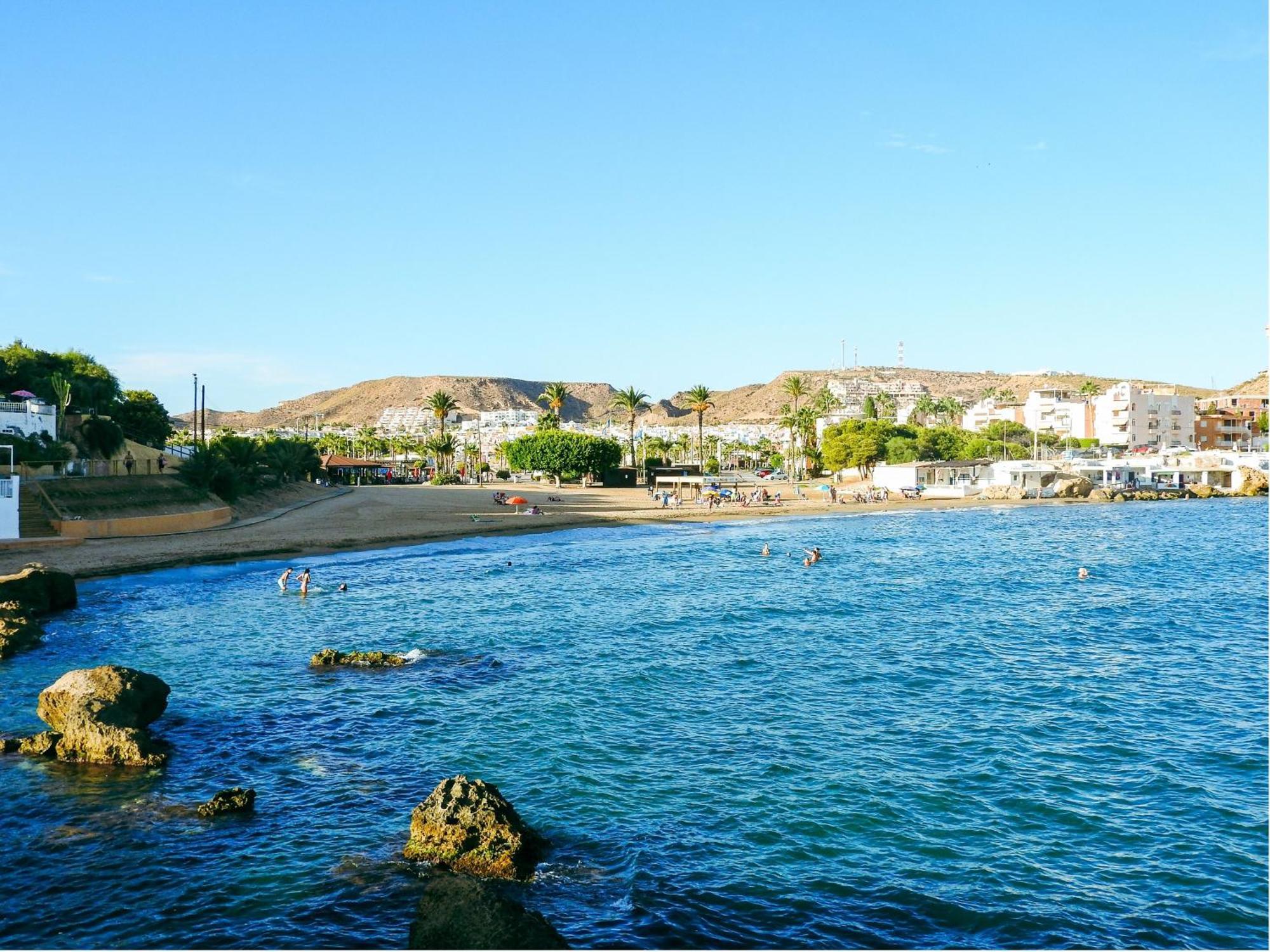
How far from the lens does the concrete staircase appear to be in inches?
1655

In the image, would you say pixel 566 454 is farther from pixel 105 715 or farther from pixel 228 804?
pixel 228 804

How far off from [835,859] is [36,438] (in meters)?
55.0

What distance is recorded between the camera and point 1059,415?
165125 mm

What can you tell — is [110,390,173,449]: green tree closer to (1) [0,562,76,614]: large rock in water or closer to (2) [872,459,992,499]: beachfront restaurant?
(1) [0,562,76,614]: large rock in water

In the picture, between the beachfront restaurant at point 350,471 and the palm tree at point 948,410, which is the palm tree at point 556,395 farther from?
the palm tree at point 948,410

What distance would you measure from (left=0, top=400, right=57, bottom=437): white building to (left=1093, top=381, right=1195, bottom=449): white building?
14091 cm

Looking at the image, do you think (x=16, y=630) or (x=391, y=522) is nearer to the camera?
(x=16, y=630)

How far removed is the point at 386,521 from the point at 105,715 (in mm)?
45982

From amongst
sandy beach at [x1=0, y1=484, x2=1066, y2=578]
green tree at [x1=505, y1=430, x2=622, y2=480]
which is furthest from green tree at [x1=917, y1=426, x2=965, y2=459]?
green tree at [x1=505, y1=430, x2=622, y2=480]

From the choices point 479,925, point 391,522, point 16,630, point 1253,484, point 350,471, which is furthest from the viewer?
point 350,471

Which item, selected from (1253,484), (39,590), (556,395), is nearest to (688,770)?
(39,590)

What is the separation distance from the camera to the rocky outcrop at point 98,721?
1650 centimetres

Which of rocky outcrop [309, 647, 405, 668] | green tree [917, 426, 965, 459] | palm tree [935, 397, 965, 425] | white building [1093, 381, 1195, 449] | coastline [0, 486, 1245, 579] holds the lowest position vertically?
rocky outcrop [309, 647, 405, 668]

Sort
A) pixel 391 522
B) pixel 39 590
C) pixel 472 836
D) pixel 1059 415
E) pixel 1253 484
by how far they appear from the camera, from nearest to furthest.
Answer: pixel 472 836
pixel 39 590
pixel 391 522
pixel 1253 484
pixel 1059 415
